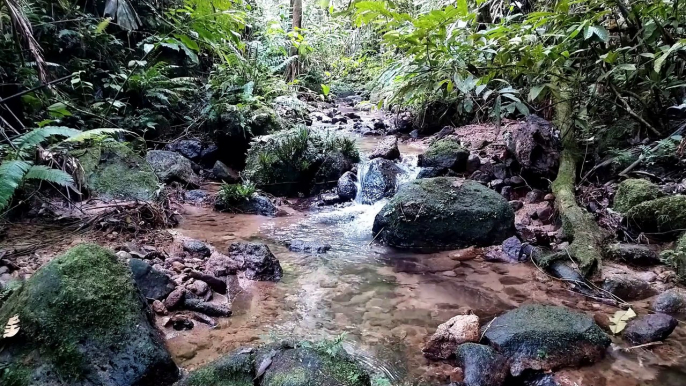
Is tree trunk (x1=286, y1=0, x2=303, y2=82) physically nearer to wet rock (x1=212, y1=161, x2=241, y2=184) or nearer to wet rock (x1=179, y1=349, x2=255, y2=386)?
wet rock (x1=212, y1=161, x2=241, y2=184)

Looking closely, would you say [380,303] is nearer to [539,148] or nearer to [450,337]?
[450,337]

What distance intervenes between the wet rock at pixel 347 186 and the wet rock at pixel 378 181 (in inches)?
6.4

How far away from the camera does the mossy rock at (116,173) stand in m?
5.62

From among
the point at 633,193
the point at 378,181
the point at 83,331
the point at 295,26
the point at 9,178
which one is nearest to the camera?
the point at 83,331

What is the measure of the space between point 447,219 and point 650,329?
8.37 ft

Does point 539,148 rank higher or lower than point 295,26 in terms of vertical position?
lower

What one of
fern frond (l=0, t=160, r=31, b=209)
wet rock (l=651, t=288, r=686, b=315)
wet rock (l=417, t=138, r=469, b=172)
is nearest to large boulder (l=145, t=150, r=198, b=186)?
fern frond (l=0, t=160, r=31, b=209)

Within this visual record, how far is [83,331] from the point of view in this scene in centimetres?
244

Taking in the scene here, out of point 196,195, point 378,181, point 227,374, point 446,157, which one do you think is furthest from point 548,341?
point 196,195

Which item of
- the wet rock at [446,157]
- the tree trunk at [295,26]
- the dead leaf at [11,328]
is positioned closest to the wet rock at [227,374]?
the dead leaf at [11,328]

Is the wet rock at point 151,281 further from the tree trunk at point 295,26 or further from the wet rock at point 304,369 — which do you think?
Result: the tree trunk at point 295,26

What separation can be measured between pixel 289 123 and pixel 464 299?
6.68 metres

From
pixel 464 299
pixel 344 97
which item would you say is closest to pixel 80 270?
pixel 464 299

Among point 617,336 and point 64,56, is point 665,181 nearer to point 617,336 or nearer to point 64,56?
point 617,336
